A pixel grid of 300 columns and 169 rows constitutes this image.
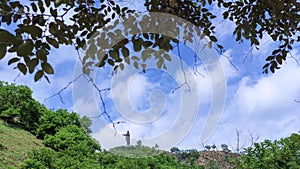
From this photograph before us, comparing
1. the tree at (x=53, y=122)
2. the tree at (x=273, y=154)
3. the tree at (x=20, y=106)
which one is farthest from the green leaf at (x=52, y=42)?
the tree at (x=20, y=106)

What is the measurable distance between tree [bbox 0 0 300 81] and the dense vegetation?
15.7ft

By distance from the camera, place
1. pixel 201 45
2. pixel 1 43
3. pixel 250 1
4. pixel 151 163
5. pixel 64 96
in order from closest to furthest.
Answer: pixel 1 43, pixel 64 96, pixel 201 45, pixel 250 1, pixel 151 163

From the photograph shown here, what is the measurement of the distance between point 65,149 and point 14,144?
48.2 inches

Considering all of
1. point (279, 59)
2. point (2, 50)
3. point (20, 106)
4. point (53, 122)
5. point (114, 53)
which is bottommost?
point (2, 50)

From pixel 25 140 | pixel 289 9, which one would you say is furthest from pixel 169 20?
pixel 25 140

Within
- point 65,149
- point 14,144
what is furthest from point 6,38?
point 14,144

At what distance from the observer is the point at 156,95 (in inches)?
51.1

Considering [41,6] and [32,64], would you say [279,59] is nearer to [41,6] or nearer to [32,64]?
[41,6]

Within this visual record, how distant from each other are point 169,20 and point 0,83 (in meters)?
11.6

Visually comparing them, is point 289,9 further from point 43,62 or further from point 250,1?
point 43,62

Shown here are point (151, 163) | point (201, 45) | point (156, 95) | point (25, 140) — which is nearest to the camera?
point (156, 95)

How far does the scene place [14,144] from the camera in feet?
31.9

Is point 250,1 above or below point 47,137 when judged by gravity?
below

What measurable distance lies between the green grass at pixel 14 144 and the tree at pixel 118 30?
6972 mm
